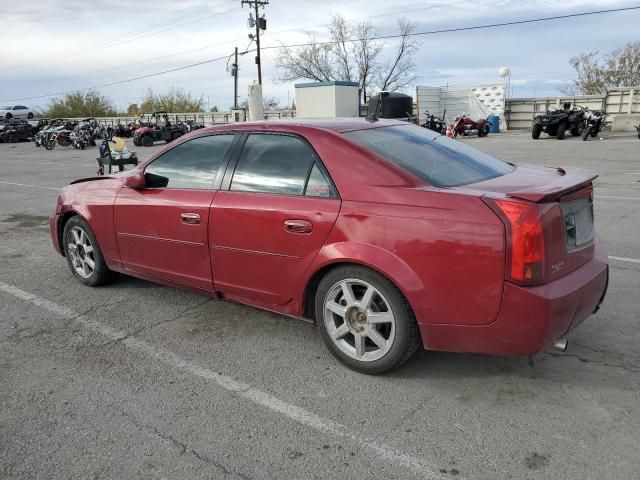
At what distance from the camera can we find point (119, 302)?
4715mm

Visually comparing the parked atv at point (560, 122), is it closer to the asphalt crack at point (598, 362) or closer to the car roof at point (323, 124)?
the car roof at point (323, 124)

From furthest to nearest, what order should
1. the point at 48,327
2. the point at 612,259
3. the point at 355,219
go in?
the point at 612,259, the point at 48,327, the point at 355,219

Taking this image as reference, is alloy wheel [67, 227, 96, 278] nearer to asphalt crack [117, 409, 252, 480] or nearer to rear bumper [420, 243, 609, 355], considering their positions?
asphalt crack [117, 409, 252, 480]

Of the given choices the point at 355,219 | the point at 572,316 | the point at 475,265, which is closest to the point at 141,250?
the point at 355,219

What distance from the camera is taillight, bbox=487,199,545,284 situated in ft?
8.79

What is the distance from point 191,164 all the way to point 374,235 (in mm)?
1730

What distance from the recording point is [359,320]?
326 centimetres

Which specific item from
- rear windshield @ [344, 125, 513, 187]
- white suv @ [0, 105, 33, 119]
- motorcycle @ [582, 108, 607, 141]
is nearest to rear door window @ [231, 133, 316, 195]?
rear windshield @ [344, 125, 513, 187]

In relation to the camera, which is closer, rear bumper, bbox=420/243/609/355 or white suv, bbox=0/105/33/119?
rear bumper, bbox=420/243/609/355

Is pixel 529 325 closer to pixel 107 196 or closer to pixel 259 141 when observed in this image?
pixel 259 141

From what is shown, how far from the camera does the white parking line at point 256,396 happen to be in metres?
2.53

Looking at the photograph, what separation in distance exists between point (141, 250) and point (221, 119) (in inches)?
1582

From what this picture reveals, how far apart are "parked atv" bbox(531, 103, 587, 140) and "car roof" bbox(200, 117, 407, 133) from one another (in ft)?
72.0

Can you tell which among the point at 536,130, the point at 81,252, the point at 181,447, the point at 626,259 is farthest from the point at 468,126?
the point at 181,447
